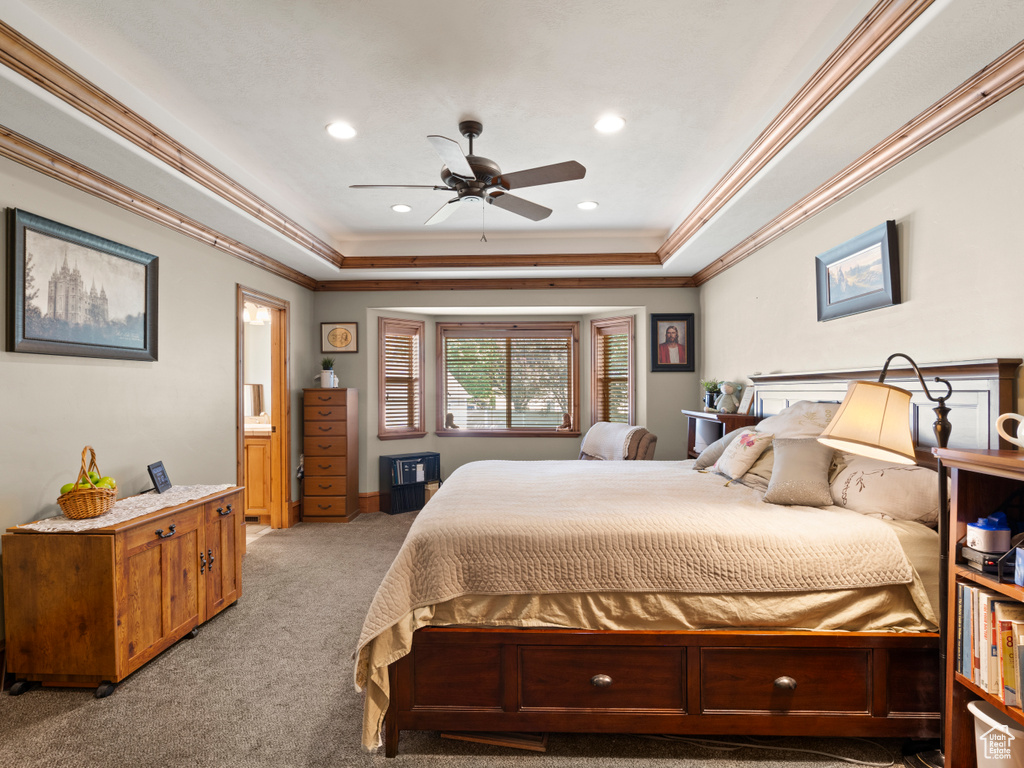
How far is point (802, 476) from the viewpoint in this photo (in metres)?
2.32

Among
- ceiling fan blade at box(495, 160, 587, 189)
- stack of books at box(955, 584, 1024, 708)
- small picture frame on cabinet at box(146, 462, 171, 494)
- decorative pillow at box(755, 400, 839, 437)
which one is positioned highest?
ceiling fan blade at box(495, 160, 587, 189)

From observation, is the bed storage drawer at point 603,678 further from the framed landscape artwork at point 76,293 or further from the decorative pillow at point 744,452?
the framed landscape artwork at point 76,293

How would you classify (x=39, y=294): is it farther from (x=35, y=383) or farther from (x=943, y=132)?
(x=943, y=132)

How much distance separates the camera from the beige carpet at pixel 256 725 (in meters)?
1.91

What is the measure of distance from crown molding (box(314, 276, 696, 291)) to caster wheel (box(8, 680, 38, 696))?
413cm

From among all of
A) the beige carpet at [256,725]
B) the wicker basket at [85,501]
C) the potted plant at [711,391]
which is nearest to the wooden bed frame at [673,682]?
the beige carpet at [256,725]

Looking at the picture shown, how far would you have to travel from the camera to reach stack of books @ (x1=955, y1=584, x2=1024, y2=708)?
1.52 meters

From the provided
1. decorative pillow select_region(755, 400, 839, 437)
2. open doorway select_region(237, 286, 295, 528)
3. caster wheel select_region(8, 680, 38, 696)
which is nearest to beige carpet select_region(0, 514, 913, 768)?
caster wheel select_region(8, 680, 38, 696)

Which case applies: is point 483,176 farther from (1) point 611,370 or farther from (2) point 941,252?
(1) point 611,370

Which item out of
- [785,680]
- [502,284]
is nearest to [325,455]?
[502,284]

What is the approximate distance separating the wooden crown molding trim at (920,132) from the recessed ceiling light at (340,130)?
2.68 meters

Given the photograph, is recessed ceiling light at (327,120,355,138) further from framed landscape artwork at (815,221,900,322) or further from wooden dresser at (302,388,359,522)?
wooden dresser at (302,388,359,522)

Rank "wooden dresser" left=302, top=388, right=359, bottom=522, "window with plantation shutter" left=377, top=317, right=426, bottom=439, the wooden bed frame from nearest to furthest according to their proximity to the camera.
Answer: the wooden bed frame < "wooden dresser" left=302, top=388, right=359, bottom=522 < "window with plantation shutter" left=377, top=317, right=426, bottom=439

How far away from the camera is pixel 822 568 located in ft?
6.26
